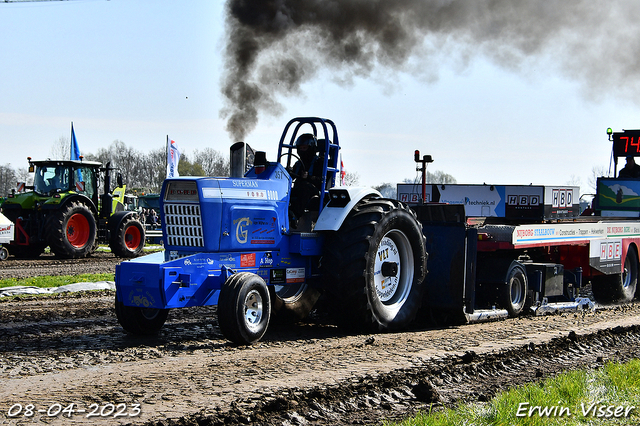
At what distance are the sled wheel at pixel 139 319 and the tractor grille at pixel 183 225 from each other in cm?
78

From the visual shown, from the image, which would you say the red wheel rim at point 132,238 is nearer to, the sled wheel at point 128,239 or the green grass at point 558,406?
the sled wheel at point 128,239

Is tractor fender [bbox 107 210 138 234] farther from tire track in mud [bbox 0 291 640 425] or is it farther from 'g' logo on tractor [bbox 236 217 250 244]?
'g' logo on tractor [bbox 236 217 250 244]

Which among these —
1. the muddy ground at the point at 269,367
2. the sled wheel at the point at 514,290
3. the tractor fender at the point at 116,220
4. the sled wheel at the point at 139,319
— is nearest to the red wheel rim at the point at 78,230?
the tractor fender at the point at 116,220

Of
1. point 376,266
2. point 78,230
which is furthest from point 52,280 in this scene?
point 376,266

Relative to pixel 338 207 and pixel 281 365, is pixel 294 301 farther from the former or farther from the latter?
pixel 281 365

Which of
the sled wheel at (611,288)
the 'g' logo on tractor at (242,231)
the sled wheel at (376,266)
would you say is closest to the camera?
the 'g' logo on tractor at (242,231)

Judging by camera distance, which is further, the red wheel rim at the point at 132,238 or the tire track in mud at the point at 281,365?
the red wheel rim at the point at 132,238

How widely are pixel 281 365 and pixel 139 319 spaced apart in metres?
2.04

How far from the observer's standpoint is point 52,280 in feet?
42.8

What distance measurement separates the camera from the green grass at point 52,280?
12421mm

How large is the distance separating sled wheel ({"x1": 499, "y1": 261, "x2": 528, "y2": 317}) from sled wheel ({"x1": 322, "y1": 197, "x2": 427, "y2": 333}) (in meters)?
1.42

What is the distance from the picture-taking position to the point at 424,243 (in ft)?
28.1

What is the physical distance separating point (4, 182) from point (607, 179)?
218 feet

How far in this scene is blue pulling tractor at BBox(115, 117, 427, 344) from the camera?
679 cm
